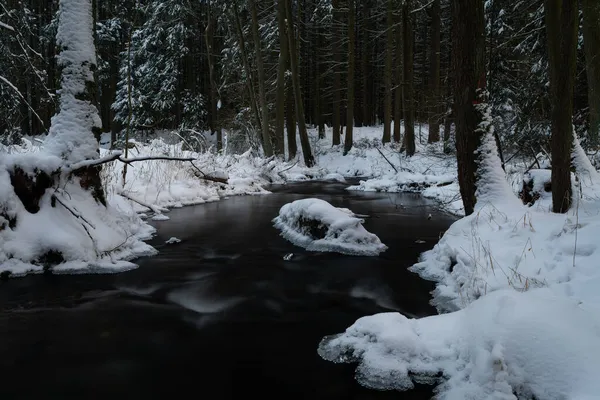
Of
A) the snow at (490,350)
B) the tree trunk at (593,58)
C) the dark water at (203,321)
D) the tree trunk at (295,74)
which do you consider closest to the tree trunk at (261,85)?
the tree trunk at (295,74)

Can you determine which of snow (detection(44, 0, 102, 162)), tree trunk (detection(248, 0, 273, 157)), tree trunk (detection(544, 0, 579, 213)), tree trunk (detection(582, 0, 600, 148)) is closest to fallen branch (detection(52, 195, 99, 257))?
snow (detection(44, 0, 102, 162))

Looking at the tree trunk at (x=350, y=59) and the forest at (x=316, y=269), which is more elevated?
the tree trunk at (x=350, y=59)

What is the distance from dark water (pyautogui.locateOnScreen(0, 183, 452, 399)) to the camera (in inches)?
119

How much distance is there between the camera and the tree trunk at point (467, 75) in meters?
5.93

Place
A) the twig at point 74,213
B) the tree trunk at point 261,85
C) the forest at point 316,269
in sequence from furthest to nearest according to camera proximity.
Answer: the tree trunk at point 261,85 < the twig at point 74,213 < the forest at point 316,269

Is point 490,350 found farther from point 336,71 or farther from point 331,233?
point 336,71

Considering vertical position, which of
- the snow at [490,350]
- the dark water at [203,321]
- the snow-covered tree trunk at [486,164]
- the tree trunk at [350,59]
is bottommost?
the dark water at [203,321]

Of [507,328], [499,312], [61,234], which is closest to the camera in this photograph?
[507,328]

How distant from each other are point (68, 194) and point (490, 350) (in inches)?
209

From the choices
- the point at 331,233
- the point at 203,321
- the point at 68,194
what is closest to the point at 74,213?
the point at 68,194

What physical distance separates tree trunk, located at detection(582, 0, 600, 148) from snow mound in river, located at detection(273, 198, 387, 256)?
4993 millimetres

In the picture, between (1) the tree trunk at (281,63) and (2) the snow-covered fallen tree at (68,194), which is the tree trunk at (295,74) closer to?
(1) the tree trunk at (281,63)

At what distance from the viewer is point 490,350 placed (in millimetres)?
2791

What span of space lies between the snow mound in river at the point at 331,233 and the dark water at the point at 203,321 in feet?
0.83
